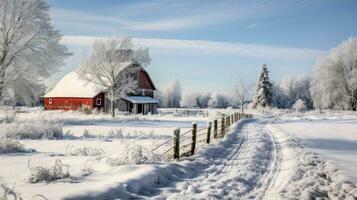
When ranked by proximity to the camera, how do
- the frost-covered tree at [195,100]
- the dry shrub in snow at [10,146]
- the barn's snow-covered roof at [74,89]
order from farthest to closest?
the frost-covered tree at [195,100] < the barn's snow-covered roof at [74,89] < the dry shrub in snow at [10,146]

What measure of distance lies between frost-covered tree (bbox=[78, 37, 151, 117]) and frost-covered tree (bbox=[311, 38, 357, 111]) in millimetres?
35233

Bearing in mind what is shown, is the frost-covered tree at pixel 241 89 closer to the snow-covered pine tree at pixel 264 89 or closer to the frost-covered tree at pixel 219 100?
the snow-covered pine tree at pixel 264 89

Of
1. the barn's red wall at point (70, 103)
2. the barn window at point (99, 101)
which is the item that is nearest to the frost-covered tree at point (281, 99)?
the barn window at point (99, 101)

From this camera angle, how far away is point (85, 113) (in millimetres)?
50594

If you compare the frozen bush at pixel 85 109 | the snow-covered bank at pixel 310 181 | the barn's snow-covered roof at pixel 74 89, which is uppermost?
the barn's snow-covered roof at pixel 74 89

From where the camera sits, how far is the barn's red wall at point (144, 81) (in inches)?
2402

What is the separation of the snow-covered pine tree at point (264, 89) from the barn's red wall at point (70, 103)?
39435 mm

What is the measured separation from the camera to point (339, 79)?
7050 cm

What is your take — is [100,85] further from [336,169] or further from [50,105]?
[336,169]

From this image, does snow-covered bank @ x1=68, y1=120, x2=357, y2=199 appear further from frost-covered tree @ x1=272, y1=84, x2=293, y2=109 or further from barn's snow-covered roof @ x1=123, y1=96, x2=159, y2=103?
frost-covered tree @ x1=272, y1=84, x2=293, y2=109

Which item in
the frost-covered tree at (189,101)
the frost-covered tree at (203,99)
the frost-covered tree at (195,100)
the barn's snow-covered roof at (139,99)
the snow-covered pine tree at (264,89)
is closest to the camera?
the barn's snow-covered roof at (139,99)

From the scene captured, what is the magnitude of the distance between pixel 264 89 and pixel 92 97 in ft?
137

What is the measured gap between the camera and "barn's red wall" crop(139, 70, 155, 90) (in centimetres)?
6100

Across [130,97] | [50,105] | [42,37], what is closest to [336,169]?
[42,37]
